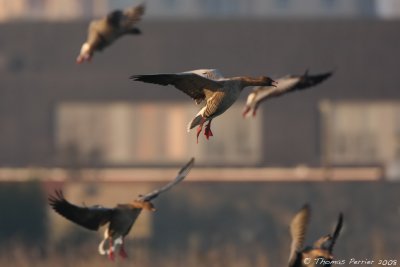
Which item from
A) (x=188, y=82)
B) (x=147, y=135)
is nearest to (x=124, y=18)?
(x=188, y=82)

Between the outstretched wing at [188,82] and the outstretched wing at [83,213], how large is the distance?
83.8 inches

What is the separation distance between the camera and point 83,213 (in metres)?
13.1

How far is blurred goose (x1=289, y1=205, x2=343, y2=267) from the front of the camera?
12.6 metres

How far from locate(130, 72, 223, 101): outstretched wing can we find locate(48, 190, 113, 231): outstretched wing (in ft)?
6.99

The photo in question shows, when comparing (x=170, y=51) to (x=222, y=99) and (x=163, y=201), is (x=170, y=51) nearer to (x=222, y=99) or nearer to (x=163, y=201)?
(x=163, y=201)

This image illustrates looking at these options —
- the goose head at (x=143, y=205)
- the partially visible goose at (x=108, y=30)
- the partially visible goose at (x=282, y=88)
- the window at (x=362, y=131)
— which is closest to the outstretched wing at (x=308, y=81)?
the partially visible goose at (x=282, y=88)

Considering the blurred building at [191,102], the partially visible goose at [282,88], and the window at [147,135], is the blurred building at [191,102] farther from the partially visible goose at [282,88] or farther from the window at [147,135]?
the partially visible goose at [282,88]

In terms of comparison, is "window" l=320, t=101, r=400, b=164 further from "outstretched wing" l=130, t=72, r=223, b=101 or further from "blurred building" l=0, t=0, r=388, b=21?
"outstretched wing" l=130, t=72, r=223, b=101

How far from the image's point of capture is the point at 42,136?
57625mm

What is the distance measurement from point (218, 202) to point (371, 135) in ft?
65.3

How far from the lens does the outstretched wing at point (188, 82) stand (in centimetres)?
1119

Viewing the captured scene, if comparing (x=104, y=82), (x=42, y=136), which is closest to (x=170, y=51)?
(x=104, y=82)

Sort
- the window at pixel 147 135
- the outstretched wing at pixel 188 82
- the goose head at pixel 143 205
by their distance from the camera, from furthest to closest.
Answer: the window at pixel 147 135 < the goose head at pixel 143 205 < the outstretched wing at pixel 188 82

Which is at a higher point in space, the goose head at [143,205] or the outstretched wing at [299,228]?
the goose head at [143,205]
